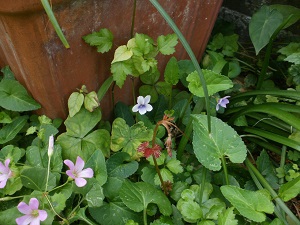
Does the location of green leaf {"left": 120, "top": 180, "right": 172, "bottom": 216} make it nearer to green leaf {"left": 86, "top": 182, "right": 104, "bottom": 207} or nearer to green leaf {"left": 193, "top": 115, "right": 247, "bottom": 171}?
green leaf {"left": 86, "top": 182, "right": 104, "bottom": 207}

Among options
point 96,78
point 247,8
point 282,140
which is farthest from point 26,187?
point 247,8

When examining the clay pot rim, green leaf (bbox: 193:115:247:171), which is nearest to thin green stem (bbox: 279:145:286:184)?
green leaf (bbox: 193:115:247:171)

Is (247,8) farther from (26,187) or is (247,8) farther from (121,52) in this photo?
(26,187)

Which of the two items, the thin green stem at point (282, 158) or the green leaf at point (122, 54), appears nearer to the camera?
the green leaf at point (122, 54)

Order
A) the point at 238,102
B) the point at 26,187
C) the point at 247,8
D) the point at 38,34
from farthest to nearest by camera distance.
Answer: the point at 247,8, the point at 238,102, the point at 26,187, the point at 38,34

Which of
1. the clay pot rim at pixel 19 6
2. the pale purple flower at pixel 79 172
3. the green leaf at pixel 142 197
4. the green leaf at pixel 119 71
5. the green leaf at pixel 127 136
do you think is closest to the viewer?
the clay pot rim at pixel 19 6

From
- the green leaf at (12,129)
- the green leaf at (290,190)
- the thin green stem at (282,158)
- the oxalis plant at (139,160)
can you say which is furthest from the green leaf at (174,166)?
the green leaf at (12,129)

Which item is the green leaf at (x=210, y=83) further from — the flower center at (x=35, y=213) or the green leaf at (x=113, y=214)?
the flower center at (x=35, y=213)
